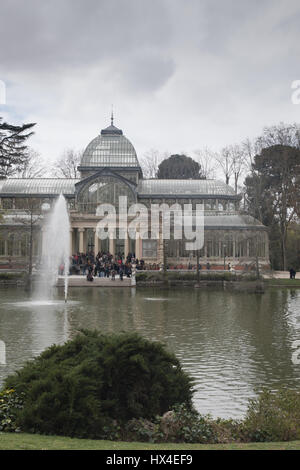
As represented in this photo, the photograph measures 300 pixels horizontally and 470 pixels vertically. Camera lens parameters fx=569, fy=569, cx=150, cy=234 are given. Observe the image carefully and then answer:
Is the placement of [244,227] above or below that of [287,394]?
above

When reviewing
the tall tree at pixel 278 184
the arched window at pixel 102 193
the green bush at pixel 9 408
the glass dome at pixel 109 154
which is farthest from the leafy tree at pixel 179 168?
the green bush at pixel 9 408

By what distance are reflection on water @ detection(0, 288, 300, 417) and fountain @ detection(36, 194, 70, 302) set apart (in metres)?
12.9

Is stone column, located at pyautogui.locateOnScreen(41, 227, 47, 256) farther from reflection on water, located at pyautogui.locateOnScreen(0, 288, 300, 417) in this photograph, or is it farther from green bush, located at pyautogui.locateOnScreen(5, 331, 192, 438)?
green bush, located at pyautogui.locateOnScreen(5, 331, 192, 438)

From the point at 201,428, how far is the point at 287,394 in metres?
1.76

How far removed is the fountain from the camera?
43.7 metres

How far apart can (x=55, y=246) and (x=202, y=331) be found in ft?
130

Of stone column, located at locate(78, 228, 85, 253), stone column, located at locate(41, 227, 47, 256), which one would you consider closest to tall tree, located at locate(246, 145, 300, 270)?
stone column, located at locate(78, 228, 85, 253)

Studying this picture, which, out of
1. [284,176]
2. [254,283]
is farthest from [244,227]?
[254,283]

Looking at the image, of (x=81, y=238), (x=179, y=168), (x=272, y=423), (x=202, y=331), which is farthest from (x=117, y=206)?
(x=272, y=423)

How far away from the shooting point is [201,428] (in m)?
7.52

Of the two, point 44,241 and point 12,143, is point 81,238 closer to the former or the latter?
point 44,241

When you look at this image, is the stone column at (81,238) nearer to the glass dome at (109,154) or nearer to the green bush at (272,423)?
the glass dome at (109,154)

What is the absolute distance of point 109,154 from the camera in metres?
70.4
